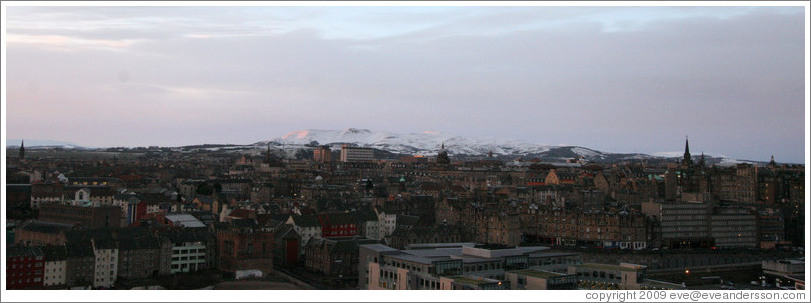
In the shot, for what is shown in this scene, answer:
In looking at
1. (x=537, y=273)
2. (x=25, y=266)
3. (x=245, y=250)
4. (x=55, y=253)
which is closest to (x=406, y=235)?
(x=245, y=250)

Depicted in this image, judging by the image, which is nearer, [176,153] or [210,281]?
[210,281]

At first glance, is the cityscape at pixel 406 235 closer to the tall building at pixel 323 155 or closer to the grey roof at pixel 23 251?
the grey roof at pixel 23 251

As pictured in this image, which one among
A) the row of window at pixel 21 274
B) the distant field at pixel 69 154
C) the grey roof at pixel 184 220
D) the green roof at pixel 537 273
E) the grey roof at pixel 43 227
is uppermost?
the distant field at pixel 69 154

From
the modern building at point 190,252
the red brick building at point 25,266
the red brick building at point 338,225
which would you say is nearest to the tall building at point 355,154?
the red brick building at point 338,225

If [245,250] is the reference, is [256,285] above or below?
below

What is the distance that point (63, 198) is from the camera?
26.9 metres

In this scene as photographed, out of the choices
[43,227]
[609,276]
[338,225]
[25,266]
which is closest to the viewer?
[609,276]

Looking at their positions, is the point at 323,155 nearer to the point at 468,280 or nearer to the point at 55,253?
the point at 55,253

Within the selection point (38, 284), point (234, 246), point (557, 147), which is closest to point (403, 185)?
point (234, 246)

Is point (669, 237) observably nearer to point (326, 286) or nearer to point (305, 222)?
point (305, 222)

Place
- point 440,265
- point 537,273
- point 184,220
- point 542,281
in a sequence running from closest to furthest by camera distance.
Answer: point 542,281, point 537,273, point 440,265, point 184,220

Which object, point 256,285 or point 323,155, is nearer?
point 256,285

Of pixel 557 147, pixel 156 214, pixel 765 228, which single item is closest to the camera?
pixel 156 214

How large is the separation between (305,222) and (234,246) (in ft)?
14.1
